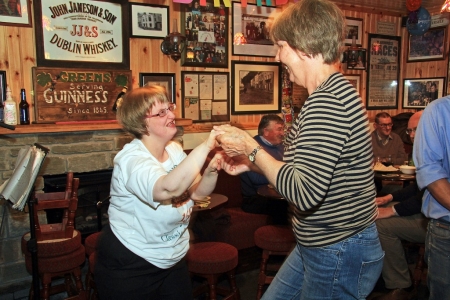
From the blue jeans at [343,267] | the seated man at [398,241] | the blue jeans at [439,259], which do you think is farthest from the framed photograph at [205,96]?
the blue jeans at [343,267]

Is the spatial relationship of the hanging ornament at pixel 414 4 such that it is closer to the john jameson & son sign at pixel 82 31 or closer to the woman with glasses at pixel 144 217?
the john jameson & son sign at pixel 82 31

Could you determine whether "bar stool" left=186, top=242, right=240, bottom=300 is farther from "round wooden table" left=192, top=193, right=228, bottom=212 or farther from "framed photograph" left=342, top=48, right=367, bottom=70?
"framed photograph" left=342, top=48, right=367, bottom=70

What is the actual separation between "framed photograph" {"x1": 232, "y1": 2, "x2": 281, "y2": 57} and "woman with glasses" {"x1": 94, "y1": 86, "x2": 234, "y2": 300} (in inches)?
125

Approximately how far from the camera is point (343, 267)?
153 centimetres

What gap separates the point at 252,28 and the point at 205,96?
39.7 inches

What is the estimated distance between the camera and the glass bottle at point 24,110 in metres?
3.67

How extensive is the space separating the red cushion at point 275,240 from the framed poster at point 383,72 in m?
3.54

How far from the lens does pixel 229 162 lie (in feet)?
6.23

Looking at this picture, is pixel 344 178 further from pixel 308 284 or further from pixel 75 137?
pixel 75 137

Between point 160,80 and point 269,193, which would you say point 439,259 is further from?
point 160,80

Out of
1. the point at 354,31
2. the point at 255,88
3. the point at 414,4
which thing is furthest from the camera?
the point at 354,31

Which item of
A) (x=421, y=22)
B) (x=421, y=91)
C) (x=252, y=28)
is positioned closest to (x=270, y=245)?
(x=252, y=28)

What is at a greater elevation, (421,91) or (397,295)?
(421,91)

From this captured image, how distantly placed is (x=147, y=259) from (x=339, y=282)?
80cm
